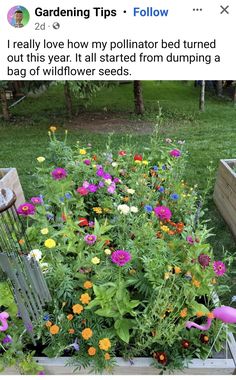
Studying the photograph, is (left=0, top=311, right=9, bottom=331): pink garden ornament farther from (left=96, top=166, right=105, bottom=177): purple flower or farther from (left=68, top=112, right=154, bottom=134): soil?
(left=68, top=112, right=154, bottom=134): soil

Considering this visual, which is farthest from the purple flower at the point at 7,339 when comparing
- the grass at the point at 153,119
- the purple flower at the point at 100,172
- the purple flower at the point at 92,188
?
the grass at the point at 153,119

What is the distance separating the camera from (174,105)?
8.12m

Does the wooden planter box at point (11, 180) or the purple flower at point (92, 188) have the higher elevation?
the purple flower at point (92, 188)

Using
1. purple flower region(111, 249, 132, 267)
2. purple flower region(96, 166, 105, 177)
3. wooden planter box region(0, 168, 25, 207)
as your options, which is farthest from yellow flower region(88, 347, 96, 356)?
wooden planter box region(0, 168, 25, 207)

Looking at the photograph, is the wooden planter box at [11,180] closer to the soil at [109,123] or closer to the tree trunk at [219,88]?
the soil at [109,123]

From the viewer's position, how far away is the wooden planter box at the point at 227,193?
3289mm

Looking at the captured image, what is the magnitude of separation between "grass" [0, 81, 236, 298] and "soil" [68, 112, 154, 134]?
0.14 m

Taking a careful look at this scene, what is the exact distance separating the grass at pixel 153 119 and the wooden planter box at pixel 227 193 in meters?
0.08

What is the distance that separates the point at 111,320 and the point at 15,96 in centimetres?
818

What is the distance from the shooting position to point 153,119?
6887 millimetres

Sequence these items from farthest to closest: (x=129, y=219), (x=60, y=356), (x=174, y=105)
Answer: (x=174, y=105) → (x=129, y=219) → (x=60, y=356)

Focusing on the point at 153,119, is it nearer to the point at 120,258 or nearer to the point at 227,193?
the point at 227,193

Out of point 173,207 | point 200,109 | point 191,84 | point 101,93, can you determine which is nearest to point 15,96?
point 101,93

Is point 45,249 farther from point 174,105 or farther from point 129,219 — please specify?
point 174,105
